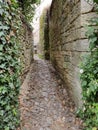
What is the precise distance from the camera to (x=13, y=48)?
3.02 m

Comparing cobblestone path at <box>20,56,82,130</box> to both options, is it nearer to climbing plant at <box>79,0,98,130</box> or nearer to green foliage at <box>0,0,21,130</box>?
green foliage at <box>0,0,21,130</box>

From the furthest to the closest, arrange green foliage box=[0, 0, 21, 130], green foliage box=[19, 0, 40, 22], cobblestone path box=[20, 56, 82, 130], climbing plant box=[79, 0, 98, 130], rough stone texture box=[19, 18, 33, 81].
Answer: green foliage box=[19, 0, 40, 22]
rough stone texture box=[19, 18, 33, 81]
cobblestone path box=[20, 56, 82, 130]
green foliage box=[0, 0, 21, 130]
climbing plant box=[79, 0, 98, 130]

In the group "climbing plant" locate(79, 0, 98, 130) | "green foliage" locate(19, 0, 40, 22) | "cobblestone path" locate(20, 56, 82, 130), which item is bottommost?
"cobblestone path" locate(20, 56, 82, 130)

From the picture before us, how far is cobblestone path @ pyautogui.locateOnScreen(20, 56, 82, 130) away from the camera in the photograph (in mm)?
3625

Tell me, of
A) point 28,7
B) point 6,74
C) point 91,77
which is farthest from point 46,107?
point 28,7

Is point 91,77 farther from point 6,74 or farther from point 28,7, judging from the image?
point 28,7

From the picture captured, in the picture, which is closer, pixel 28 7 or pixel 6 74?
pixel 6 74

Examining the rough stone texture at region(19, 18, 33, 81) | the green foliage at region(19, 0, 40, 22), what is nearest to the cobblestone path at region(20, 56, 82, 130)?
the rough stone texture at region(19, 18, 33, 81)

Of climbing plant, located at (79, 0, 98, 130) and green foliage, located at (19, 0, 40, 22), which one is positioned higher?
green foliage, located at (19, 0, 40, 22)

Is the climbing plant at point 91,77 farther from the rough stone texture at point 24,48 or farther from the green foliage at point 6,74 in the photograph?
the rough stone texture at point 24,48

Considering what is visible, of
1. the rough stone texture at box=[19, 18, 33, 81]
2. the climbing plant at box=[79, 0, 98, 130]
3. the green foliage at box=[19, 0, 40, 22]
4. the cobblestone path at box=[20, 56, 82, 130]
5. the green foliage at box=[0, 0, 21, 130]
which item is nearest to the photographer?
the climbing plant at box=[79, 0, 98, 130]

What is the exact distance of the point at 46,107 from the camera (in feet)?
14.3

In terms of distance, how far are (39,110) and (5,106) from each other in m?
1.64

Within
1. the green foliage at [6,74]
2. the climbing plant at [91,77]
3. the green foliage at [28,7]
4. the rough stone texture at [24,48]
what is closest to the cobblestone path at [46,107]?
the rough stone texture at [24,48]
